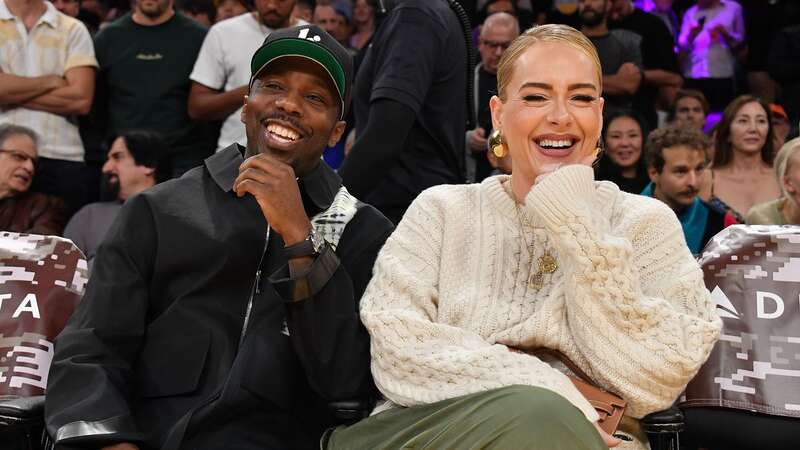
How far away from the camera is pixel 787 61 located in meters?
8.41

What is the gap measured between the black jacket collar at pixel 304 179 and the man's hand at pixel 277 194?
0.21m

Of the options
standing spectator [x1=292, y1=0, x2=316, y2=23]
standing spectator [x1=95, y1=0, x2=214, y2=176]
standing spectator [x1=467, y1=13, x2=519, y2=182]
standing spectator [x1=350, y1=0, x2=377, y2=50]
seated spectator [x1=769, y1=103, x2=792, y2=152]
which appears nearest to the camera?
standing spectator [x1=95, y1=0, x2=214, y2=176]

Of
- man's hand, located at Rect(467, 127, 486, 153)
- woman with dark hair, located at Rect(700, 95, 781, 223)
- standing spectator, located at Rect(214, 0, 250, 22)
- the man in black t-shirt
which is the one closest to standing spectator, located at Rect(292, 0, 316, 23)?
standing spectator, located at Rect(214, 0, 250, 22)

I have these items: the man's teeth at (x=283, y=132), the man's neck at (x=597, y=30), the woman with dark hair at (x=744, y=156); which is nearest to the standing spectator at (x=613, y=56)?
the man's neck at (x=597, y=30)

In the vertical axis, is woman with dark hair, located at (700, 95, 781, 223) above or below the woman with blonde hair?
below

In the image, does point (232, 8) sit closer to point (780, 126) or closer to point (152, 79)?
point (152, 79)

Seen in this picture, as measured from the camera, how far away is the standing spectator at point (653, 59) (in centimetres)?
802

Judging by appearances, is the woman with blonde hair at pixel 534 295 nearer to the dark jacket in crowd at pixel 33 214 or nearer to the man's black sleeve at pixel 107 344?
the man's black sleeve at pixel 107 344

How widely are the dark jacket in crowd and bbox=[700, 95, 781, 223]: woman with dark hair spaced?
3.44 metres

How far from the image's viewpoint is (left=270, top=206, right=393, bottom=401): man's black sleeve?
2867 mm

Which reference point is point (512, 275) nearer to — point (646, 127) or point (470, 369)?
point (470, 369)

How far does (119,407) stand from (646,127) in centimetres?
475

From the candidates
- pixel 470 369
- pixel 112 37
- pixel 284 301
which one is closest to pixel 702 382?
pixel 470 369

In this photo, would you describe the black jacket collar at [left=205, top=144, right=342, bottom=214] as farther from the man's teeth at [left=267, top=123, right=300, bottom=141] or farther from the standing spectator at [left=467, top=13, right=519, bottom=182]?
the standing spectator at [left=467, top=13, right=519, bottom=182]
